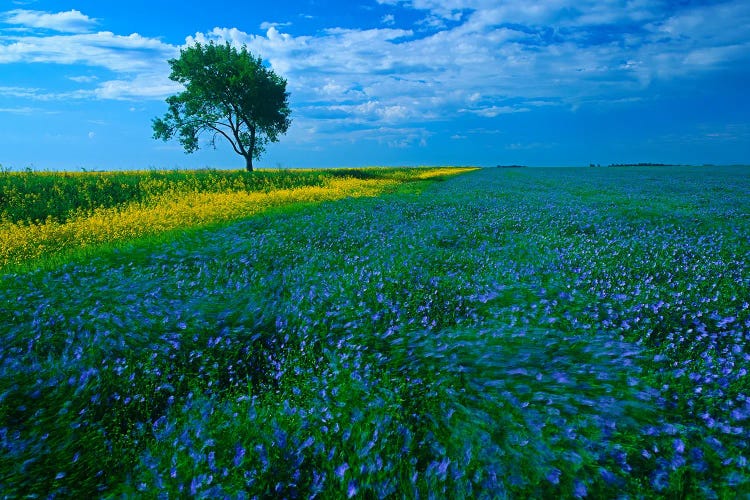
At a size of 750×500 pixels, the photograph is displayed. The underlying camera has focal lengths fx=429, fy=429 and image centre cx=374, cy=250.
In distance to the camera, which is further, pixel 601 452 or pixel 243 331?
pixel 243 331

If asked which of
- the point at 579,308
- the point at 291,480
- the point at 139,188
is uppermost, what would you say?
the point at 139,188

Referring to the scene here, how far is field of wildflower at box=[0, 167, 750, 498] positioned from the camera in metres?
2.92

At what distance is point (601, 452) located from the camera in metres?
2.94

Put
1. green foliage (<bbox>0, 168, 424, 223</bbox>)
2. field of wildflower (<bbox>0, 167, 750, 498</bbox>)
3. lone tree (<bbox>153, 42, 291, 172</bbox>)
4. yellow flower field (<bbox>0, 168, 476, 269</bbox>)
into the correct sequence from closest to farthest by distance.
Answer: field of wildflower (<bbox>0, 167, 750, 498</bbox>), yellow flower field (<bbox>0, 168, 476, 269</bbox>), green foliage (<bbox>0, 168, 424, 223</bbox>), lone tree (<bbox>153, 42, 291, 172</bbox>)

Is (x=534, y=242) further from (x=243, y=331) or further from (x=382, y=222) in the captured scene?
(x=243, y=331)

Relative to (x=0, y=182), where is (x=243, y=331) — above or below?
below

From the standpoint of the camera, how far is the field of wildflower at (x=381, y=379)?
2.92 m

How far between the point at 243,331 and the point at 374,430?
2.57 meters

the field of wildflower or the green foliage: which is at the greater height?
the green foliage

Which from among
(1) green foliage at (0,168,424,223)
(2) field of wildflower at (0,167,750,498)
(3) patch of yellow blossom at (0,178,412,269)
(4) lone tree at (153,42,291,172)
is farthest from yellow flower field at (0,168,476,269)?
(4) lone tree at (153,42,291,172)

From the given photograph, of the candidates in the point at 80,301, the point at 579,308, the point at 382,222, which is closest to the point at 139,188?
the point at 382,222

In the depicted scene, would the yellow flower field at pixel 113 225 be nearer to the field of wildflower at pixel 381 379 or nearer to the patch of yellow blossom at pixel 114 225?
the patch of yellow blossom at pixel 114 225

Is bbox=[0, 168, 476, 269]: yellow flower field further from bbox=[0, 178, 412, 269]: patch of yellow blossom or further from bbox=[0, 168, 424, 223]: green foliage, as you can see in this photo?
bbox=[0, 168, 424, 223]: green foliage

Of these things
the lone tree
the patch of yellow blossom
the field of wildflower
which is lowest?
the field of wildflower
